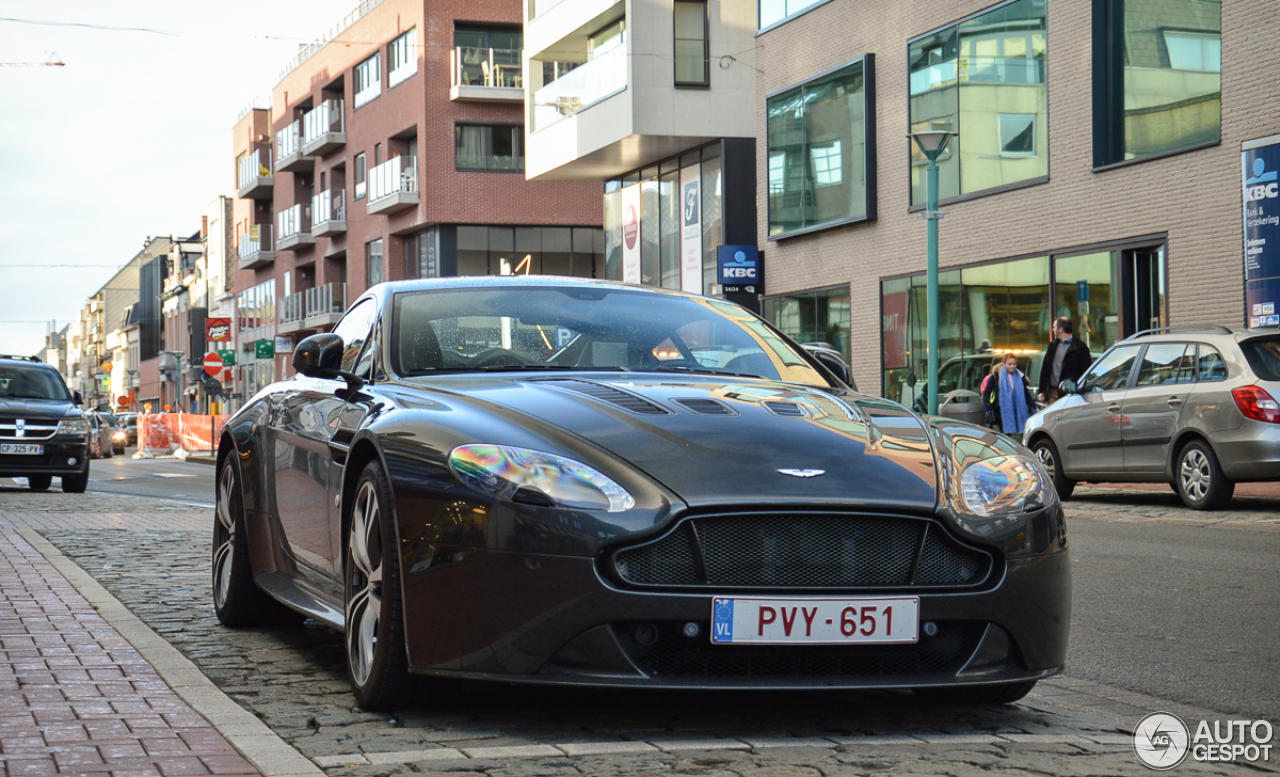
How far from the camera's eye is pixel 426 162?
163 feet

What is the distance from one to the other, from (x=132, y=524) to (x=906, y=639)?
10.7m

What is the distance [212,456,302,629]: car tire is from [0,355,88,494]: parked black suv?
579 inches

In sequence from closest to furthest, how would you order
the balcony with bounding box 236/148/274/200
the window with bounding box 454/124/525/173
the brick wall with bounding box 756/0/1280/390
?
the brick wall with bounding box 756/0/1280/390, the window with bounding box 454/124/525/173, the balcony with bounding box 236/148/274/200

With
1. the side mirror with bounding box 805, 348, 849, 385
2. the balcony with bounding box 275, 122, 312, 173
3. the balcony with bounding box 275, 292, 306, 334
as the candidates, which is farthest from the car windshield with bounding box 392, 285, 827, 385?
the balcony with bounding box 275, 292, 306, 334

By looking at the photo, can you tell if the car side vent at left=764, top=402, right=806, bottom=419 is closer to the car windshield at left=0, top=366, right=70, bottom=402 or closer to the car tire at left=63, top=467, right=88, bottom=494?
the car tire at left=63, top=467, right=88, bottom=494

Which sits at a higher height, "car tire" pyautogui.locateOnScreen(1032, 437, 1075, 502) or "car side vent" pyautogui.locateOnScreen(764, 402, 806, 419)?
"car side vent" pyautogui.locateOnScreen(764, 402, 806, 419)

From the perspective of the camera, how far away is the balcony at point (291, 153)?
2447 inches

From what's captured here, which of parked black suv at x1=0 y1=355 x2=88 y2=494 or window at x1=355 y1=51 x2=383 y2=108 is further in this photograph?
window at x1=355 y1=51 x2=383 y2=108

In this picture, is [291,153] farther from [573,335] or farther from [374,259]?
[573,335]

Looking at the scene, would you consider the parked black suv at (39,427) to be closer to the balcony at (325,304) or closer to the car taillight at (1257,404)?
the car taillight at (1257,404)

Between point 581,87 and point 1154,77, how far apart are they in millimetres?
16234

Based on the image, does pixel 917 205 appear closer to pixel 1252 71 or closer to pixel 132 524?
pixel 1252 71

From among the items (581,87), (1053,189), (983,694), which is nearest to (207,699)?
(983,694)

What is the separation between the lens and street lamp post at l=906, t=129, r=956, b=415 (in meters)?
20.5
